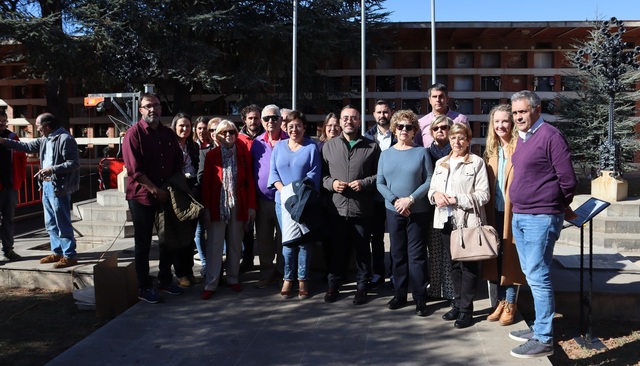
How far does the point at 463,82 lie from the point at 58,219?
21456 mm

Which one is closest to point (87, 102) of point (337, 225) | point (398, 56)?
point (337, 225)

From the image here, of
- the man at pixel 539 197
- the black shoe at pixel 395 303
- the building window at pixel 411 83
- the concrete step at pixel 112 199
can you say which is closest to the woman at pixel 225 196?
the black shoe at pixel 395 303

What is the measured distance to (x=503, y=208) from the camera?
4301 mm

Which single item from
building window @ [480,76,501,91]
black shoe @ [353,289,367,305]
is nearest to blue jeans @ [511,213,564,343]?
black shoe @ [353,289,367,305]

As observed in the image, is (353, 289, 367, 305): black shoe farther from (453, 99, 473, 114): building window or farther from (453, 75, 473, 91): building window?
(453, 75, 473, 91): building window

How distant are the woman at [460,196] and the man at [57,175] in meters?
4.22

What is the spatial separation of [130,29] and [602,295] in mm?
14968

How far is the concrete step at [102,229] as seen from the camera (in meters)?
8.14

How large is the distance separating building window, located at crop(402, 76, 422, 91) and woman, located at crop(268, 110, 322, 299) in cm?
2027

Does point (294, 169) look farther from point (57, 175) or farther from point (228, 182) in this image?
point (57, 175)

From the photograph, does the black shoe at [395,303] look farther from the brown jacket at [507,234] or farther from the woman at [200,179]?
the woman at [200,179]

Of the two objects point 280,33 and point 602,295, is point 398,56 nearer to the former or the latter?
point 280,33

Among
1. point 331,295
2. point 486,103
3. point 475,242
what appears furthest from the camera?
point 486,103

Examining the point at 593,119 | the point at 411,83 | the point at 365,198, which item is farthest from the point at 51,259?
the point at 411,83
